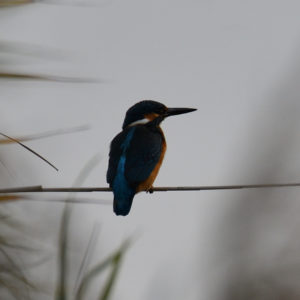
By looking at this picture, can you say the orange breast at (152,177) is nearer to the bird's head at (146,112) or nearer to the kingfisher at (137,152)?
the kingfisher at (137,152)

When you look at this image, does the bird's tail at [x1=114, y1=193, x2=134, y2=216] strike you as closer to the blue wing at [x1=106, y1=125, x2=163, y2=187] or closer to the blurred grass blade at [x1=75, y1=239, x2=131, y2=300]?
the blue wing at [x1=106, y1=125, x2=163, y2=187]

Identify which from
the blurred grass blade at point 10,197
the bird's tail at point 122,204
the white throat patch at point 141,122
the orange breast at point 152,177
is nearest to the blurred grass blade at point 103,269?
the blurred grass blade at point 10,197

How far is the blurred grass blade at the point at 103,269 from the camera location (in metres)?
2.03

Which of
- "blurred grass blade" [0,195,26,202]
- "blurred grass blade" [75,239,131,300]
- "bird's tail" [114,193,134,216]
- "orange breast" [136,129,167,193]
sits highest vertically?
"blurred grass blade" [0,195,26,202]

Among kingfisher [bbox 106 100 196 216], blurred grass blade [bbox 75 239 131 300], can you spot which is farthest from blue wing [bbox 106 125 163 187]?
blurred grass blade [bbox 75 239 131 300]

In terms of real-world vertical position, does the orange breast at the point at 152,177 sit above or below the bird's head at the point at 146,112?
below

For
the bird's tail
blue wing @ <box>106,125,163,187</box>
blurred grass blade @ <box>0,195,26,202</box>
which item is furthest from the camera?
blue wing @ <box>106,125,163,187</box>

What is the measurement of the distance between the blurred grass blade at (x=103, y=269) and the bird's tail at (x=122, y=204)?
1.83 ft

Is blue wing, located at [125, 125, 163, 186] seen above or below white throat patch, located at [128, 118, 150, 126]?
below

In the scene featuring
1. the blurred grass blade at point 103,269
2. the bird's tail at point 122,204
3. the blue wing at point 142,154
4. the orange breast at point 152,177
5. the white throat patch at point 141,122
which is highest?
the blurred grass blade at point 103,269

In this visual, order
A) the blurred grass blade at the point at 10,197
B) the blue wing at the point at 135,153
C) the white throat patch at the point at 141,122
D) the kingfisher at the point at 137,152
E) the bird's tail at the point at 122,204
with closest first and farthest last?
the blurred grass blade at the point at 10,197, the bird's tail at the point at 122,204, the kingfisher at the point at 137,152, the blue wing at the point at 135,153, the white throat patch at the point at 141,122

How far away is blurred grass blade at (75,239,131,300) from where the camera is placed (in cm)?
203

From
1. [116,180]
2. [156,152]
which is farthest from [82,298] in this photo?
[156,152]

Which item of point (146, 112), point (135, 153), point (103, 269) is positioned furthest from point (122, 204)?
point (146, 112)
